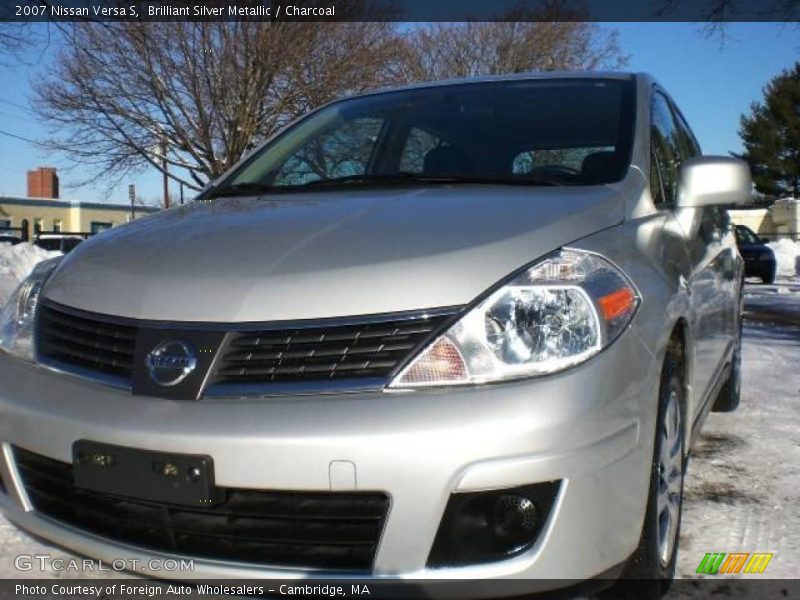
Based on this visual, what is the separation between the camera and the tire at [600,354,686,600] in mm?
2049

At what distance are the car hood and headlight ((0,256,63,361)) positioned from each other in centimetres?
10

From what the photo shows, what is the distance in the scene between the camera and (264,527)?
1.80m

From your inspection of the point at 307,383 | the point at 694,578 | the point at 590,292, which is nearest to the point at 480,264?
the point at 590,292

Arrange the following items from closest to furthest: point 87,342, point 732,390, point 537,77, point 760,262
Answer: point 87,342 < point 537,77 < point 732,390 < point 760,262

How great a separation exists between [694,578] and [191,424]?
163 centimetres

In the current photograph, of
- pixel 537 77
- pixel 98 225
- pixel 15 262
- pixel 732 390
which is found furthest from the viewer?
pixel 98 225

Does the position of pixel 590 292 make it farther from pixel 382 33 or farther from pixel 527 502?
pixel 382 33

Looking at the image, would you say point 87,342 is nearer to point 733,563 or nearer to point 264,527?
point 264,527

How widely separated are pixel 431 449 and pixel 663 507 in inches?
38.1

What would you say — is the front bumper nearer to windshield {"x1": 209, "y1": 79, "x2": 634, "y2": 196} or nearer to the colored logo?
the colored logo

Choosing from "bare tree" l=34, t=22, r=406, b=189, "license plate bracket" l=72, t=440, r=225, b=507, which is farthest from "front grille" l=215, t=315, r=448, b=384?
"bare tree" l=34, t=22, r=406, b=189

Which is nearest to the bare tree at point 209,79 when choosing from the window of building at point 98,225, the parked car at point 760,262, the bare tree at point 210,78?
the bare tree at point 210,78

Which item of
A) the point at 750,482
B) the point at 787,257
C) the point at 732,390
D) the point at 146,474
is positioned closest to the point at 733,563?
the point at 750,482

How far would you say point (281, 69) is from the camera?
58.2 feet
